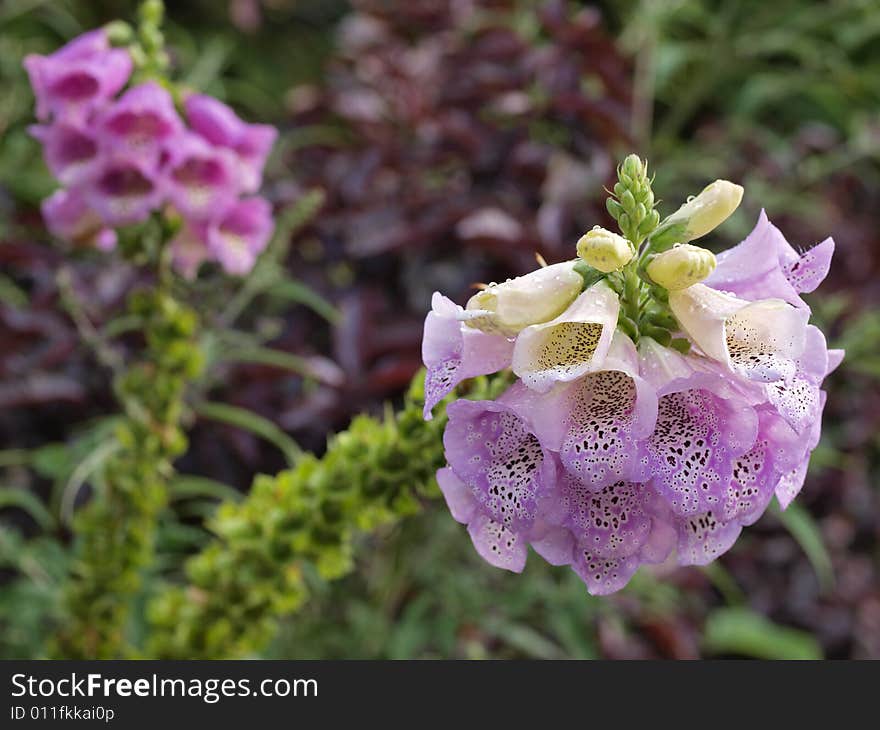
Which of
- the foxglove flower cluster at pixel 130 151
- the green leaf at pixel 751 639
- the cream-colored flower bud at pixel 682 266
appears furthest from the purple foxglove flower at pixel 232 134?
the green leaf at pixel 751 639

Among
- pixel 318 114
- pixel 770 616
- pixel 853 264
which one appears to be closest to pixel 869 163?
pixel 853 264

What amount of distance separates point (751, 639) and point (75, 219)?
95cm

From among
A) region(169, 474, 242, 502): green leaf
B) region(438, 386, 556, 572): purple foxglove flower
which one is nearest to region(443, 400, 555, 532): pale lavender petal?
region(438, 386, 556, 572): purple foxglove flower

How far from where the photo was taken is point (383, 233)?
117 cm

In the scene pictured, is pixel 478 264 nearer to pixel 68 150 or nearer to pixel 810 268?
pixel 68 150

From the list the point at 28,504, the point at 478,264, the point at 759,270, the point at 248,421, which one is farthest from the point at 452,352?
the point at 478,264

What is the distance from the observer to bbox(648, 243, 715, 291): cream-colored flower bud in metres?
0.40

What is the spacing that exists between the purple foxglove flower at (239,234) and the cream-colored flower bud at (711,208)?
16.6 inches

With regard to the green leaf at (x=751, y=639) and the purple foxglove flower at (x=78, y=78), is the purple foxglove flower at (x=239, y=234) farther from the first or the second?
the green leaf at (x=751, y=639)

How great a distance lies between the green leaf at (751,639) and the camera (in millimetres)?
1241

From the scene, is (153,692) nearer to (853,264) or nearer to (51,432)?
(51,432)

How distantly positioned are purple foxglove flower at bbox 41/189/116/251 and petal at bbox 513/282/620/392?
1.51 feet

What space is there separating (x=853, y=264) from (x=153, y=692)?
50.3 inches

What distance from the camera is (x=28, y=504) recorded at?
0.93m
